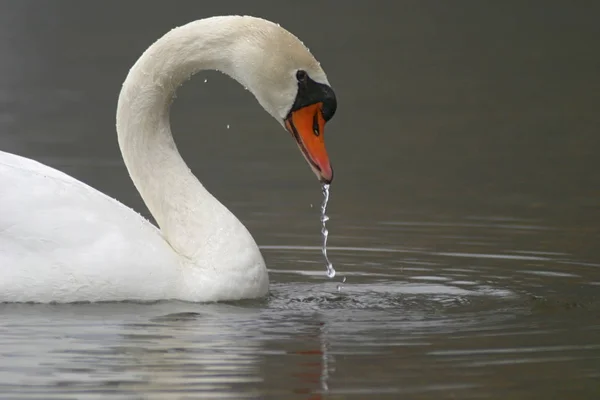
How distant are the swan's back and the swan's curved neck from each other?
0.43m

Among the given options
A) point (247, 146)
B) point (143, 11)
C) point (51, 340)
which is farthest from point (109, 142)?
point (143, 11)

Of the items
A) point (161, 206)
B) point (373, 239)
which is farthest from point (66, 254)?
point (373, 239)

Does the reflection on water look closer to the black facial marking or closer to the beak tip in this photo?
the beak tip

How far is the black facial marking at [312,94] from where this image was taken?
855cm

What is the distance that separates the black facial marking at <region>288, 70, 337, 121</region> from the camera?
8555 millimetres

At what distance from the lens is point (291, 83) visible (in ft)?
28.2

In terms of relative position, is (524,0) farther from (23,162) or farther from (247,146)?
(23,162)

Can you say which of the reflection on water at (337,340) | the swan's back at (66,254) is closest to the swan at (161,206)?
the swan's back at (66,254)

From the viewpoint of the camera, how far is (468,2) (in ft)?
133

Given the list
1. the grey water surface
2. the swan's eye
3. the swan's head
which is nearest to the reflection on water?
the grey water surface

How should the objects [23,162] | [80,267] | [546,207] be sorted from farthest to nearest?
[546,207], [23,162], [80,267]

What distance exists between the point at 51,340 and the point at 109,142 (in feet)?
31.3

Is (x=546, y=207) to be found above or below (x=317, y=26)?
below

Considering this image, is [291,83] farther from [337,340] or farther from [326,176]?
[337,340]
